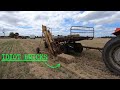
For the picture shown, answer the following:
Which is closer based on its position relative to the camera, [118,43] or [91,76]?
[118,43]

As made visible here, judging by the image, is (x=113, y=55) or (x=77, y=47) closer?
(x=113, y=55)

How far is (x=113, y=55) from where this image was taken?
5438 mm

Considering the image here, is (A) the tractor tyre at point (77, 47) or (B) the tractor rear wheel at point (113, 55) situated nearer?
(B) the tractor rear wheel at point (113, 55)

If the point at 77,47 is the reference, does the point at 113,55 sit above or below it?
above

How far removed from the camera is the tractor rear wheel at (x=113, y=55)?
529 cm

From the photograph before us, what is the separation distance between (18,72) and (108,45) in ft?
10.8

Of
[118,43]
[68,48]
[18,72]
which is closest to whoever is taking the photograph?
[118,43]

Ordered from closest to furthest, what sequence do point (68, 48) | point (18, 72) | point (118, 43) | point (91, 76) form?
point (118, 43) < point (91, 76) < point (18, 72) < point (68, 48)

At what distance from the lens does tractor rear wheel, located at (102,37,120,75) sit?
208 inches

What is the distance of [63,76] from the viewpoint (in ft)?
18.3
